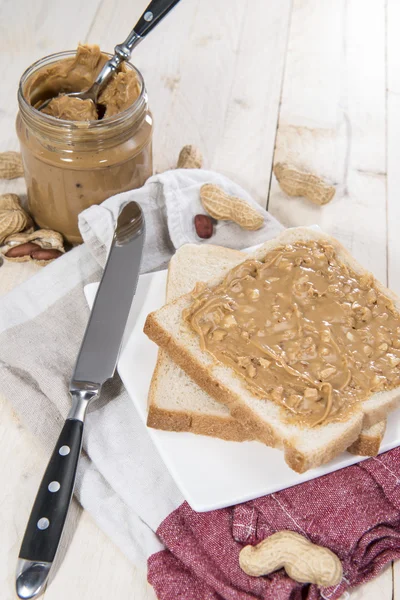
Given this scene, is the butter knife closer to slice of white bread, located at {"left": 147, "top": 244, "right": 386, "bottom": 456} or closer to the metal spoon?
slice of white bread, located at {"left": 147, "top": 244, "right": 386, "bottom": 456}

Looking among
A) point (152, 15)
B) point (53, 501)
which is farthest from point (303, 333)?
point (152, 15)

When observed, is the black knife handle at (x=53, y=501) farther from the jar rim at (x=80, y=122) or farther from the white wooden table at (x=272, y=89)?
the jar rim at (x=80, y=122)

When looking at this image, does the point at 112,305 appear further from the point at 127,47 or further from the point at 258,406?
the point at 127,47

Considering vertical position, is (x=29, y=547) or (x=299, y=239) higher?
(x=299, y=239)

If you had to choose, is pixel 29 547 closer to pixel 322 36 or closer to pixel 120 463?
pixel 120 463

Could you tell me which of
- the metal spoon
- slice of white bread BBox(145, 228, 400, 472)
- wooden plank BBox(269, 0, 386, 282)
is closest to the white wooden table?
wooden plank BBox(269, 0, 386, 282)

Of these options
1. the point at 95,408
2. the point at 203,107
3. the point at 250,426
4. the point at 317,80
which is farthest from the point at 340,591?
the point at 317,80
